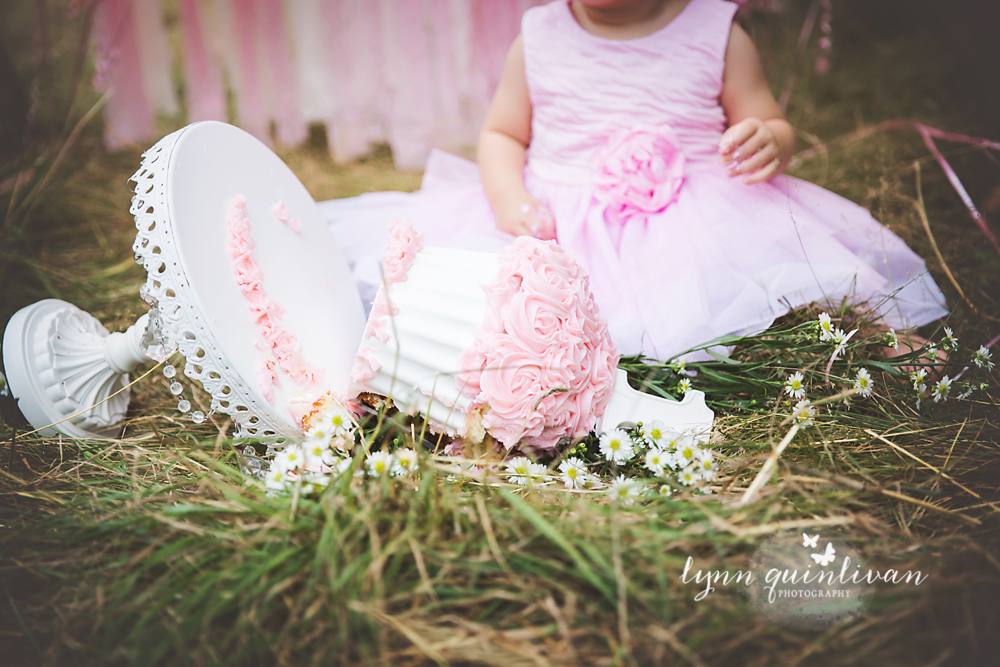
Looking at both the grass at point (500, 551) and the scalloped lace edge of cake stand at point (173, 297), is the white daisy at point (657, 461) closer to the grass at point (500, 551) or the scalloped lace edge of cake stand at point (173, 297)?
the grass at point (500, 551)

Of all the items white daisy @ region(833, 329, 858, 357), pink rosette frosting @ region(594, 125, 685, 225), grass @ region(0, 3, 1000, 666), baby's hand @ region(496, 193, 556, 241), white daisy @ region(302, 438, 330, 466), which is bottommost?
grass @ region(0, 3, 1000, 666)

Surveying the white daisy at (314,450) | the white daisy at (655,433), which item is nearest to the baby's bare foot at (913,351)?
the white daisy at (655,433)

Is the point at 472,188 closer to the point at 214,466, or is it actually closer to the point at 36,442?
the point at 214,466

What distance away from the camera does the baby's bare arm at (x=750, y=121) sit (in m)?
1.26

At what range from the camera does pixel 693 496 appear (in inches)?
36.6

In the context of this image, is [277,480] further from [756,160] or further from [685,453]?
[756,160]

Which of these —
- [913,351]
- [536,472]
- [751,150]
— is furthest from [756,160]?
[536,472]

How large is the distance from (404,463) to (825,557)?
0.61 meters

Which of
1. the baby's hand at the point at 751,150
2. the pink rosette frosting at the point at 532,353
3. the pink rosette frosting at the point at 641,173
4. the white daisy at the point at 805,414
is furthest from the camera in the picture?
the pink rosette frosting at the point at 641,173

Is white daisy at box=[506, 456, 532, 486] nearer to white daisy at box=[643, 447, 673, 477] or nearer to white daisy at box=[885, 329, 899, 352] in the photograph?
white daisy at box=[643, 447, 673, 477]

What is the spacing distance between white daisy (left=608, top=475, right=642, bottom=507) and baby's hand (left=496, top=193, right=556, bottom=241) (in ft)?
2.14

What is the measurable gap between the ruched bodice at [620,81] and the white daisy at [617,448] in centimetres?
72

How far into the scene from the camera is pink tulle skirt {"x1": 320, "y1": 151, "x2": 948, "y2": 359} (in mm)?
1248

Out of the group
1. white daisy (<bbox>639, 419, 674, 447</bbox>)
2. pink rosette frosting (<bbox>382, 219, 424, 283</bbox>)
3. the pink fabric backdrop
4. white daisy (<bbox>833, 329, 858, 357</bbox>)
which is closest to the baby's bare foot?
white daisy (<bbox>833, 329, 858, 357</bbox>)
